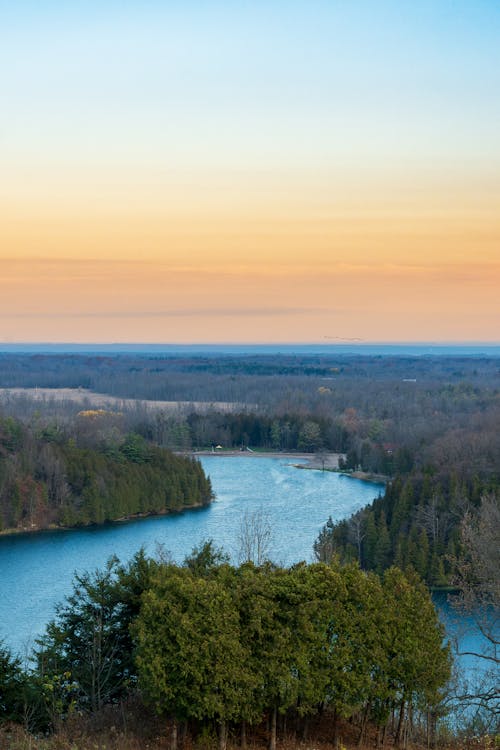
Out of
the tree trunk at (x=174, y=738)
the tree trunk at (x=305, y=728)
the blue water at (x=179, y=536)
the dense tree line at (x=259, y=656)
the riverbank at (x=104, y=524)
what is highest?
the dense tree line at (x=259, y=656)

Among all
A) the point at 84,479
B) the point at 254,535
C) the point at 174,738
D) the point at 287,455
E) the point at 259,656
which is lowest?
the point at 287,455

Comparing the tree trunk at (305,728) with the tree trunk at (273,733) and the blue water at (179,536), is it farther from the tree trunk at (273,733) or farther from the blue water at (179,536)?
the blue water at (179,536)

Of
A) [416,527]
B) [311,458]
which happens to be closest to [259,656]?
[416,527]

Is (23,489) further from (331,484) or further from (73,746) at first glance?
(73,746)

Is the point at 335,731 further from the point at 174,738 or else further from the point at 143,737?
the point at 143,737

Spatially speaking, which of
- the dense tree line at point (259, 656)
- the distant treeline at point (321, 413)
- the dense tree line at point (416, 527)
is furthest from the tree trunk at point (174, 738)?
the distant treeline at point (321, 413)
